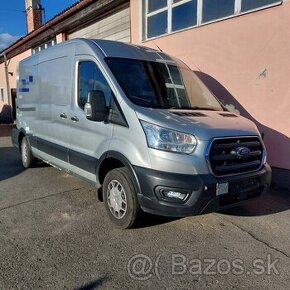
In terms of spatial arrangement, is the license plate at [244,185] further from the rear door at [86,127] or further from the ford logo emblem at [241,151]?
the rear door at [86,127]

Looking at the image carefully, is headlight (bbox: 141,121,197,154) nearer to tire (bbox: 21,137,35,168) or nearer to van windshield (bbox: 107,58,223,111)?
van windshield (bbox: 107,58,223,111)

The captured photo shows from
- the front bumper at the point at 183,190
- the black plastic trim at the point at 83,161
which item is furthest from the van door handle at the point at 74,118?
the front bumper at the point at 183,190

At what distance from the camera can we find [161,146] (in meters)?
3.52

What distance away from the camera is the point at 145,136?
360 cm

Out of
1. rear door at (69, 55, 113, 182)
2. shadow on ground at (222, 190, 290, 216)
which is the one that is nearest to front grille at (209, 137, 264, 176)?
shadow on ground at (222, 190, 290, 216)

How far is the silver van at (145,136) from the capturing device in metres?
3.50

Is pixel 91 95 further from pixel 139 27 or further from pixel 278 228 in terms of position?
pixel 139 27

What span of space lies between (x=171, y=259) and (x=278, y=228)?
5.51 feet

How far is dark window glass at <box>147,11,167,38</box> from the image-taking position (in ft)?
28.0

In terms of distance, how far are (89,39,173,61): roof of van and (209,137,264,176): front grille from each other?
6.19ft

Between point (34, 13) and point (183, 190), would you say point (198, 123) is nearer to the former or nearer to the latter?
point (183, 190)

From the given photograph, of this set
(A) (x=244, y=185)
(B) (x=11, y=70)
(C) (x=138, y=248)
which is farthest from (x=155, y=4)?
(B) (x=11, y=70)

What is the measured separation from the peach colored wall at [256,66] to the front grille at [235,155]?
2.12 meters

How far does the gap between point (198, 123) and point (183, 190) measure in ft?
2.59
